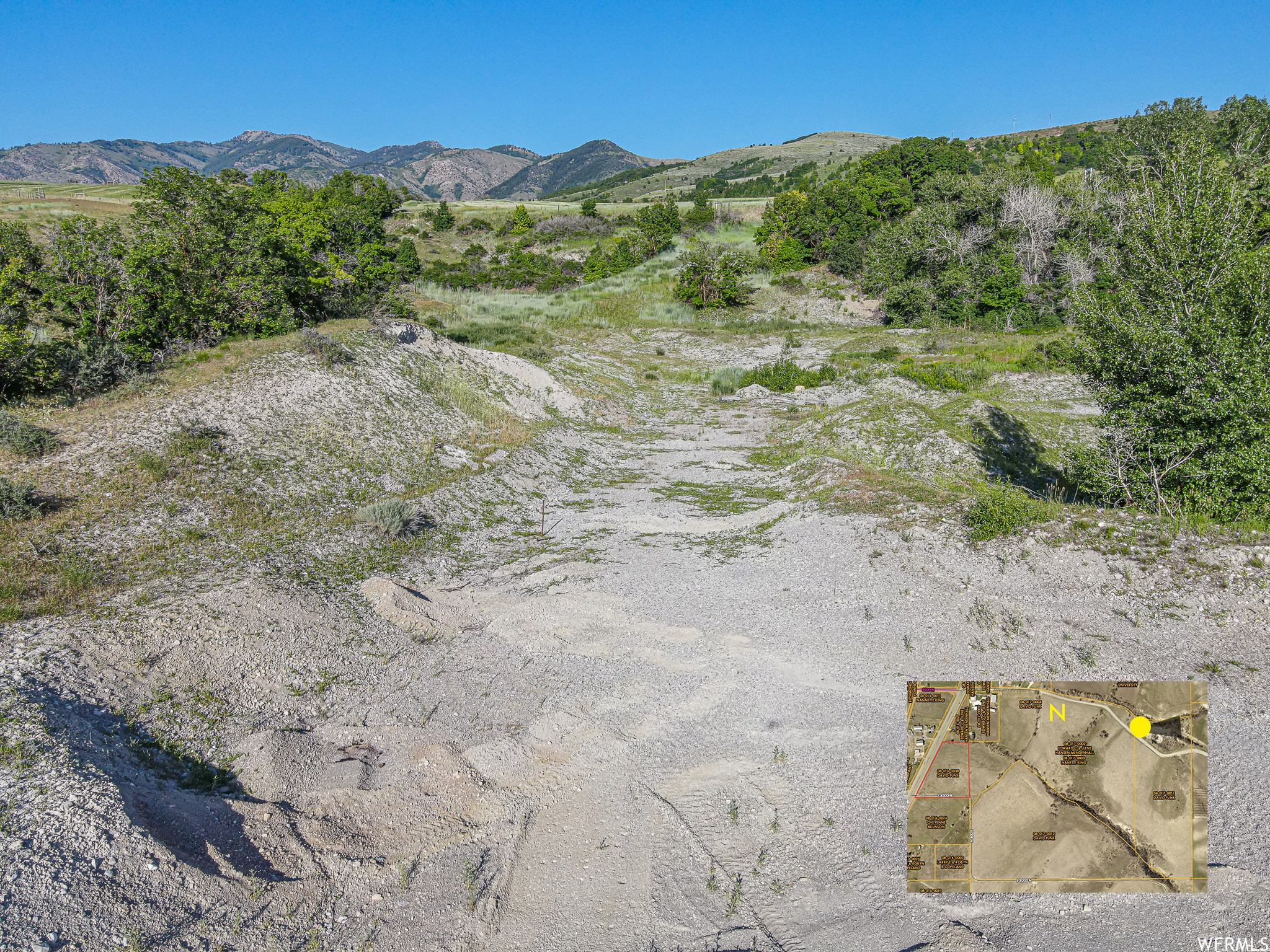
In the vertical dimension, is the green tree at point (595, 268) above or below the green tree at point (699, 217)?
below

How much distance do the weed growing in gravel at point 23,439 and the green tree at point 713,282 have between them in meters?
42.4

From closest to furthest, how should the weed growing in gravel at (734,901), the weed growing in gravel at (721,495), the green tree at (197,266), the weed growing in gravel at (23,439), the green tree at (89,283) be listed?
the weed growing in gravel at (734,901) → the weed growing in gravel at (23,439) → the green tree at (89,283) → the weed growing in gravel at (721,495) → the green tree at (197,266)

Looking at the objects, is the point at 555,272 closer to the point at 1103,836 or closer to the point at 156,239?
the point at 156,239

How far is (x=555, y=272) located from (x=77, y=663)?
179ft

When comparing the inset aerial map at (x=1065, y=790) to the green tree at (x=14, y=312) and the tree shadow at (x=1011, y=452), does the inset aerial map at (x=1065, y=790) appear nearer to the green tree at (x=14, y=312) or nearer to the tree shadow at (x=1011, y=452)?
the tree shadow at (x=1011, y=452)

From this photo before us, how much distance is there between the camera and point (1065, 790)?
4.12 metres

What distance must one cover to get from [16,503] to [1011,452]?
23019mm

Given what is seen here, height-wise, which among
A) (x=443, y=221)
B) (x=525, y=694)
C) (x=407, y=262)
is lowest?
(x=525, y=694)

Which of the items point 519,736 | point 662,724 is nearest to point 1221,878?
point 662,724

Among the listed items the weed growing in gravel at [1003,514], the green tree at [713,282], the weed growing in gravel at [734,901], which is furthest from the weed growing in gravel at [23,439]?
the green tree at [713,282]

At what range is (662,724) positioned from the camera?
7.80m

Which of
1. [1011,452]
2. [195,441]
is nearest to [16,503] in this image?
[195,441]

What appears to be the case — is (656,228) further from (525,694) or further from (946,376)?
(525,694)

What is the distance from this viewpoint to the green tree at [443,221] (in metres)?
75.8
